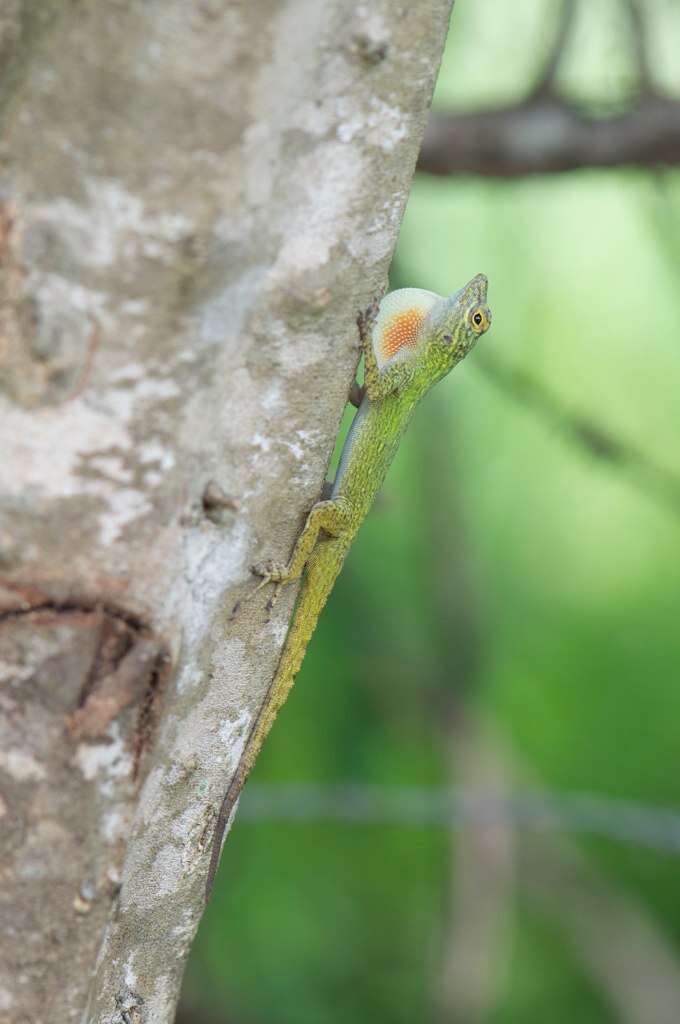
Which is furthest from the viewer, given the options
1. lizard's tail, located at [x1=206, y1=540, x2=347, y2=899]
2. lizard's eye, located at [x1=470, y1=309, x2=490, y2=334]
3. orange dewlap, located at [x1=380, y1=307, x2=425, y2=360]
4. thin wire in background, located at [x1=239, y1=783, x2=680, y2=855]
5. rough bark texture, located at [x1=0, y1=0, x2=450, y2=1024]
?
thin wire in background, located at [x1=239, y1=783, x2=680, y2=855]

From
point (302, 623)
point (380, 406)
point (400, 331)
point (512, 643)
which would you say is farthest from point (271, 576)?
point (512, 643)

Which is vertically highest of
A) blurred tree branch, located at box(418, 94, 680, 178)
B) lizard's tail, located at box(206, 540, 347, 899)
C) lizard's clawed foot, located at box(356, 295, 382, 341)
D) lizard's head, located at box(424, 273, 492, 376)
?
blurred tree branch, located at box(418, 94, 680, 178)

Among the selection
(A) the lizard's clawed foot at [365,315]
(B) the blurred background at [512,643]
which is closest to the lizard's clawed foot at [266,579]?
(A) the lizard's clawed foot at [365,315]

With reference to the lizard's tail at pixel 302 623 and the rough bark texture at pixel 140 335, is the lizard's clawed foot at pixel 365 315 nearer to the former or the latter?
the rough bark texture at pixel 140 335

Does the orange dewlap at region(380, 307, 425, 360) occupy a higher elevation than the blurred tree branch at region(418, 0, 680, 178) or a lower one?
lower

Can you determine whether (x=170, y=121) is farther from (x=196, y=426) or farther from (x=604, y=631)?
(x=604, y=631)

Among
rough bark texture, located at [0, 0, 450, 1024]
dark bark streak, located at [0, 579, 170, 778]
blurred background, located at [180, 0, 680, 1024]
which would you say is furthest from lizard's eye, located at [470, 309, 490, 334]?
dark bark streak, located at [0, 579, 170, 778]

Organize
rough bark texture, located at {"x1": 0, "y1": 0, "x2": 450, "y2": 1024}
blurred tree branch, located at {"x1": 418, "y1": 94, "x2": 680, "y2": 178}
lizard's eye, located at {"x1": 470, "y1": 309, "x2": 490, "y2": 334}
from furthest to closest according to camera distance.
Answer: blurred tree branch, located at {"x1": 418, "y1": 94, "x2": 680, "y2": 178} → lizard's eye, located at {"x1": 470, "y1": 309, "x2": 490, "y2": 334} → rough bark texture, located at {"x1": 0, "y1": 0, "x2": 450, "y2": 1024}

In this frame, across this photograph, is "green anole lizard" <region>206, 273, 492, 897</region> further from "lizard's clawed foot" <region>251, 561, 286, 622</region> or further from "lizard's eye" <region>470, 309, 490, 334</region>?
"lizard's clawed foot" <region>251, 561, 286, 622</region>
